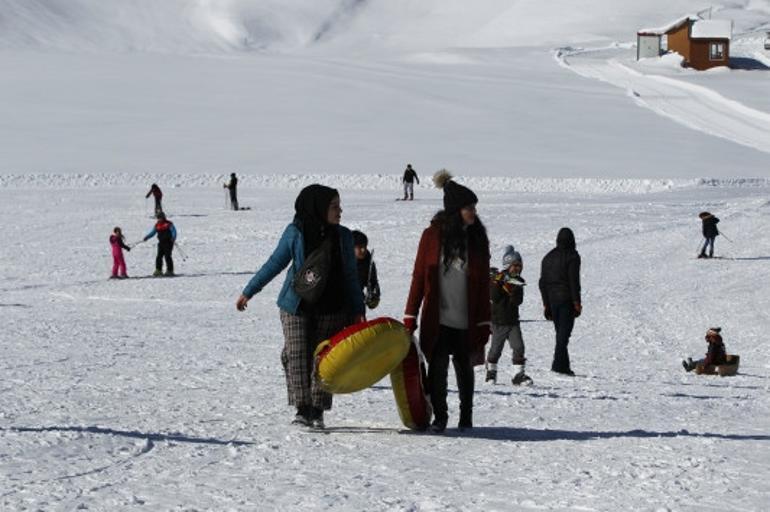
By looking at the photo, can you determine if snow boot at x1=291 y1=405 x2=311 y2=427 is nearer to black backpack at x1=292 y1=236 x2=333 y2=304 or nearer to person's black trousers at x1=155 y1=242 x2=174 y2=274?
black backpack at x1=292 y1=236 x2=333 y2=304

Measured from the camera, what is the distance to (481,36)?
138125 millimetres

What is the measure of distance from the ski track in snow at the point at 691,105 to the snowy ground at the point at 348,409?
1292 inches

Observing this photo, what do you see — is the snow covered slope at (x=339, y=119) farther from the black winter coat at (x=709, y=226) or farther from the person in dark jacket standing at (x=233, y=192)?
the black winter coat at (x=709, y=226)

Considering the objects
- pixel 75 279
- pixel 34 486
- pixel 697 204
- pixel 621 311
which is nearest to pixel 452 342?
pixel 34 486

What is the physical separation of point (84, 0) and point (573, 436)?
→ 159 m

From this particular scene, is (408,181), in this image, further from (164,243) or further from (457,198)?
(457,198)

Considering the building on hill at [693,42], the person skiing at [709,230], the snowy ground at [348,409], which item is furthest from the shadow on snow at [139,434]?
the building on hill at [693,42]

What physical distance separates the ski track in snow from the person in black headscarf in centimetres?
4613

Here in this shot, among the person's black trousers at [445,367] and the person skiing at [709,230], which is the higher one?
the person skiing at [709,230]

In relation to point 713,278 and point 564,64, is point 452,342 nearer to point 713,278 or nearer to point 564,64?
point 713,278

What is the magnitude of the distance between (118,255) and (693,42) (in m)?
72.8

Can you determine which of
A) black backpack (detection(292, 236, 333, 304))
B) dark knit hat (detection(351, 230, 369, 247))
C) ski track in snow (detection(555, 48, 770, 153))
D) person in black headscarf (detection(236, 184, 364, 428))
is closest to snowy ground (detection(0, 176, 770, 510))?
person in black headscarf (detection(236, 184, 364, 428))

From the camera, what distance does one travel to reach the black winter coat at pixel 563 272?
11053 mm

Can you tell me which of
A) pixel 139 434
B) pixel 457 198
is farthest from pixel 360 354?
pixel 139 434
